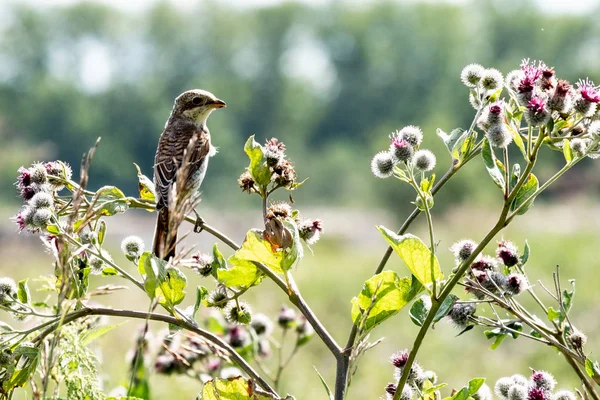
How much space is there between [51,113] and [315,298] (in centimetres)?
4896

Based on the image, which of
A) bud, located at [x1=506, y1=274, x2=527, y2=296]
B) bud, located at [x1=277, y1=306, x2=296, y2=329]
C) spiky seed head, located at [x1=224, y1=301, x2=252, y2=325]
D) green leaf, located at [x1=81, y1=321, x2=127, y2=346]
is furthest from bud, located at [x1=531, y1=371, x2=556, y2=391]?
bud, located at [x1=277, y1=306, x2=296, y2=329]

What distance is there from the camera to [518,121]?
1716 millimetres

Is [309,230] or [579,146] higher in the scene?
[579,146]

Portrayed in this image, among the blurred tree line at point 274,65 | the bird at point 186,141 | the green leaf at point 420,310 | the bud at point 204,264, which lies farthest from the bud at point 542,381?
the blurred tree line at point 274,65

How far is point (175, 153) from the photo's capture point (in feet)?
12.6

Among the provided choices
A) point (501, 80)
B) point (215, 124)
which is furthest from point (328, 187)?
point (501, 80)

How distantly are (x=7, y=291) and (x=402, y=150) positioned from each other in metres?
0.91

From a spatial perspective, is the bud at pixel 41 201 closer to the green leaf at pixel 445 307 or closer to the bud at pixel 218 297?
the bud at pixel 218 297

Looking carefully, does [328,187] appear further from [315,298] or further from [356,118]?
[315,298]

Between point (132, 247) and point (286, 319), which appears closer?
point (132, 247)

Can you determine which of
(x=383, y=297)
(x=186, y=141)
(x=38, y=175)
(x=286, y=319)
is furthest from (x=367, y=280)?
(x=186, y=141)

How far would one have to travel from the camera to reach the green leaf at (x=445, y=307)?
1548 millimetres

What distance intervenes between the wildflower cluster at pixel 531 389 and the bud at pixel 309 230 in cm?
50

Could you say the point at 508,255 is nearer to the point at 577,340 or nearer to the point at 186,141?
the point at 577,340
